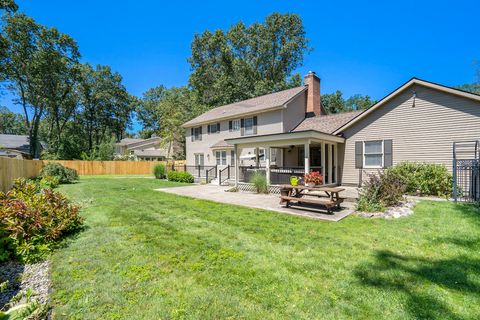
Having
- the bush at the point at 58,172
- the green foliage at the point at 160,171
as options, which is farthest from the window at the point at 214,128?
the bush at the point at 58,172

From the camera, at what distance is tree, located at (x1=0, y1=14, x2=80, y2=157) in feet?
90.9

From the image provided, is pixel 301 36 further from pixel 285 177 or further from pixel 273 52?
pixel 285 177

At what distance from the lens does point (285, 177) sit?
13.0 meters

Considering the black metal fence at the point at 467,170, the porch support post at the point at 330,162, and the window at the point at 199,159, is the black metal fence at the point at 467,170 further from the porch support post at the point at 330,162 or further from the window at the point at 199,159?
the window at the point at 199,159

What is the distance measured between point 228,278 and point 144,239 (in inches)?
104

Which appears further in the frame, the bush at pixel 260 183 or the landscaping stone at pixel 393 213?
the bush at pixel 260 183

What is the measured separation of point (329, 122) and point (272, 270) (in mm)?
14091

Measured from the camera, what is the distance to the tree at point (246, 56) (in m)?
33.8

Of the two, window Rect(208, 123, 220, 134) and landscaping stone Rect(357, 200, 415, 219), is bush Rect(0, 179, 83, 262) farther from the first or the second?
window Rect(208, 123, 220, 134)

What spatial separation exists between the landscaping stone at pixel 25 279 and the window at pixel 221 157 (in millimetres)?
16992

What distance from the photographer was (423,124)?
1123 cm

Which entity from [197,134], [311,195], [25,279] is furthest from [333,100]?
[25,279]

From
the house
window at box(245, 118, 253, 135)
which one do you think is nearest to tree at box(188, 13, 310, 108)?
window at box(245, 118, 253, 135)

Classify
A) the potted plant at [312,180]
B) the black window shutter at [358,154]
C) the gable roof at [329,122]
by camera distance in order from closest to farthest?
1. the potted plant at [312,180]
2. the black window shutter at [358,154]
3. the gable roof at [329,122]
